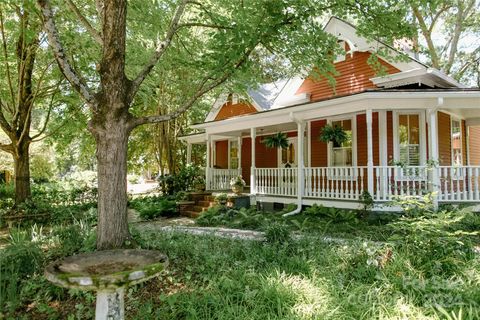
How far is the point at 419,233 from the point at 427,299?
1292mm

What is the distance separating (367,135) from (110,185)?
709 cm

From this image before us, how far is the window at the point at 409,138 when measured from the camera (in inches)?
406

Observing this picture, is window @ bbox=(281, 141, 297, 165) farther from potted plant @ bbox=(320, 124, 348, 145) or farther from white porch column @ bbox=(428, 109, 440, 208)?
white porch column @ bbox=(428, 109, 440, 208)

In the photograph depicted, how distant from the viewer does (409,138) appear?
10336 millimetres

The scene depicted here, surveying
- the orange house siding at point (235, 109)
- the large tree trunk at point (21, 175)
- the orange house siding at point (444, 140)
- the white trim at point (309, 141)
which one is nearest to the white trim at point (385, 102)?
the white trim at point (309, 141)

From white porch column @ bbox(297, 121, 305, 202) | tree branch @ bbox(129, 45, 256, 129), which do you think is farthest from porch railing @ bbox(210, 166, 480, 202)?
tree branch @ bbox(129, 45, 256, 129)

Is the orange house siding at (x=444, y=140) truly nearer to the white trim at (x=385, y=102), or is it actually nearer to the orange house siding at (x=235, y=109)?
the white trim at (x=385, y=102)

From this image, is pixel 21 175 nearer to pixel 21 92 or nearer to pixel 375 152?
pixel 21 92

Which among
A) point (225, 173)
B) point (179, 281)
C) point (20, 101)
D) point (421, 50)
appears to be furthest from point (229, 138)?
point (179, 281)

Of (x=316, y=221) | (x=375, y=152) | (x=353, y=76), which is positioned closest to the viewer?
(x=316, y=221)

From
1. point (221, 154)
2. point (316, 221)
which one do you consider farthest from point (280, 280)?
point (221, 154)

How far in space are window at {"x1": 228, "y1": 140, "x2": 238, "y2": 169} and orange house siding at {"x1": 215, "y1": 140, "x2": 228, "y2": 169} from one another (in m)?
0.45

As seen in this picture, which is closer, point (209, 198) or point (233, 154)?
point (209, 198)

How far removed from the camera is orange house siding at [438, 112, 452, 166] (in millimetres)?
11094
